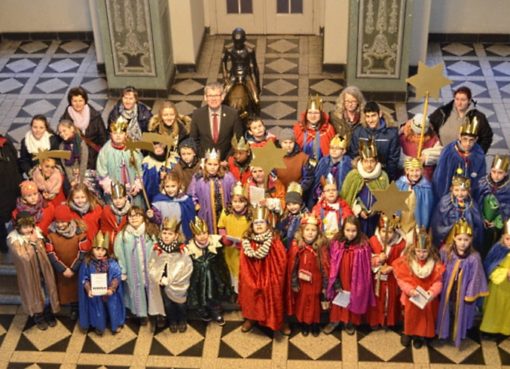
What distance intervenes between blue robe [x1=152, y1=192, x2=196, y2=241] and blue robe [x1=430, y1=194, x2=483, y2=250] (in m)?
2.23

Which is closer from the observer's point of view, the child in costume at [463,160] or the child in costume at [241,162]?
the child in costume at [463,160]

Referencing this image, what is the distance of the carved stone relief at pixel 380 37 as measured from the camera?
1110cm

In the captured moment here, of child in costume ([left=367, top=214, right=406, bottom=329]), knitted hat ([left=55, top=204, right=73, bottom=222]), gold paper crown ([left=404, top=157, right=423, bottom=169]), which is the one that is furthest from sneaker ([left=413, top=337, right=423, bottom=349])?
knitted hat ([left=55, top=204, right=73, bottom=222])

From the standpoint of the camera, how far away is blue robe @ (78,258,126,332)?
299 inches

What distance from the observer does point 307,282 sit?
7.51m

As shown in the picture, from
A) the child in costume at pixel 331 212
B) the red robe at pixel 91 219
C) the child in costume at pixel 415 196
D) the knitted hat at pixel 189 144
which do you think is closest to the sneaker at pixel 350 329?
the child in costume at pixel 331 212

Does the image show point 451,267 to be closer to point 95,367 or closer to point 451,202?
point 451,202

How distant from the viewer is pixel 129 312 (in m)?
8.22

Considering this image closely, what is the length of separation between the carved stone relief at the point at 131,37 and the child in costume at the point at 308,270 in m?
5.17

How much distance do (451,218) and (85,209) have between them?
3.30m

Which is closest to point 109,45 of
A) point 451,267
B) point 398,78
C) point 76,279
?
point 398,78

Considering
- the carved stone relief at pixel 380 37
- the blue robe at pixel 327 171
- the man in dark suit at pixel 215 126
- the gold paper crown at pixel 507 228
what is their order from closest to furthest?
the gold paper crown at pixel 507 228 < the blue robe at pixel 327 171 < the man in dark suit at pixel 215 126 < the carved stone relief at pixel 380 37

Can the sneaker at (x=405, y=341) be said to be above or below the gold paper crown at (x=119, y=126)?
below

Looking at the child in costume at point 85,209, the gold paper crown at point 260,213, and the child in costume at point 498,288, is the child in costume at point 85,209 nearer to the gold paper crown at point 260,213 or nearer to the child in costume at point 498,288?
the gold paper crown at point 260,213
